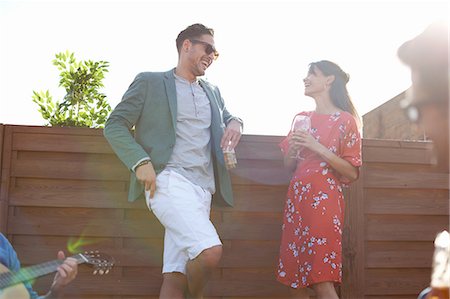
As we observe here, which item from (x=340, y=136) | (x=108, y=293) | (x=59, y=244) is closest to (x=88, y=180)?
(x=59, y=244)

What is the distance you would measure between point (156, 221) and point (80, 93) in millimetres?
2102

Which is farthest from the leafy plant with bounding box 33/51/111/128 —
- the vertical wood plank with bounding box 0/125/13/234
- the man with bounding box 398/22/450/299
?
the man with bounding box 398/22/450/299

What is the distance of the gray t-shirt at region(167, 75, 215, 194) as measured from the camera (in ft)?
9.92

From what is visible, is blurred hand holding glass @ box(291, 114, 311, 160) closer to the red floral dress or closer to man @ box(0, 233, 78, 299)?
the red floral dress

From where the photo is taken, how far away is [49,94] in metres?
5.04

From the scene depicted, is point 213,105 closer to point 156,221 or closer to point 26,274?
point 156,221

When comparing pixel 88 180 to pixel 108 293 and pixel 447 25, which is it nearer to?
pixel 108 293

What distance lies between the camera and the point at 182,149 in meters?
3.05

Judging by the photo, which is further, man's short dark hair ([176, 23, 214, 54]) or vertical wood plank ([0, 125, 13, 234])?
vertical wood plank ([0, 125, 13, 234])

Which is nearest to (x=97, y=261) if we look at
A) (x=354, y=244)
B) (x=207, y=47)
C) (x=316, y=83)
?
(x=207, y=47)

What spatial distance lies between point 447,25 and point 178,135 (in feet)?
6.65

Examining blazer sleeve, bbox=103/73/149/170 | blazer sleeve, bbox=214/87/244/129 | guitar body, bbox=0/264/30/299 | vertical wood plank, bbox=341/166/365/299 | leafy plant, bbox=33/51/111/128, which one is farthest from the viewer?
leafy plant, bbox=33/51/111/128

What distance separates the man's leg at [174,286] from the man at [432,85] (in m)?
1.94

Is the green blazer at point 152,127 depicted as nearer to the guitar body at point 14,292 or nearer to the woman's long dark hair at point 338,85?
the woman's long dark hair at point 338,85
